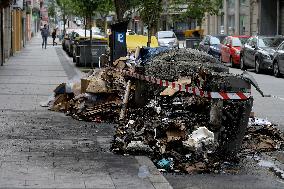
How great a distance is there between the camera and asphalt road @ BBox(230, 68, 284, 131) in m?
14.2

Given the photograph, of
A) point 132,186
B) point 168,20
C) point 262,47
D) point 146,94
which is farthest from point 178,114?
point 168,20

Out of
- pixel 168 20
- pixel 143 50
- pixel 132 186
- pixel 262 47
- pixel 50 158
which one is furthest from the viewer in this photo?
pixel 168 20

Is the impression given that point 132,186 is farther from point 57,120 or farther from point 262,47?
point 262,47

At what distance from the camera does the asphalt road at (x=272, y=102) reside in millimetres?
14228

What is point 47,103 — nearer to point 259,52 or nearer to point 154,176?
point 154,176

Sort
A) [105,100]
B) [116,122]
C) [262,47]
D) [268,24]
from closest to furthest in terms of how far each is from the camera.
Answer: [116,122], [105,100], [262,47], [268,24]

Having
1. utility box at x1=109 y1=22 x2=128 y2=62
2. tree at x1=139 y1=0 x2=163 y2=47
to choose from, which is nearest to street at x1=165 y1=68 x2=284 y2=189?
utility box at x1=109 y1=22 x2=128 y2=62

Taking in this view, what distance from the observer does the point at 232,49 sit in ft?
111

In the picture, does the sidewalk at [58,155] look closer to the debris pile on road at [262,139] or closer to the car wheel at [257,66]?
the debris pile on road at [262,139]

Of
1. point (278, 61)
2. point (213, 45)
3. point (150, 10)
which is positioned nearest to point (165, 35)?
point (213, 45)

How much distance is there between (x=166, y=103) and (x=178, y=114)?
64 centimetres

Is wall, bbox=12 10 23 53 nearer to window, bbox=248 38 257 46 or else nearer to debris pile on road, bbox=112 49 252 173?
window, bbox=248 38 257 46

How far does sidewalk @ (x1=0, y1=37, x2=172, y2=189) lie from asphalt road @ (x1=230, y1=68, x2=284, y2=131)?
3.76m

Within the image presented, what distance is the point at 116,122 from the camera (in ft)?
41.0
